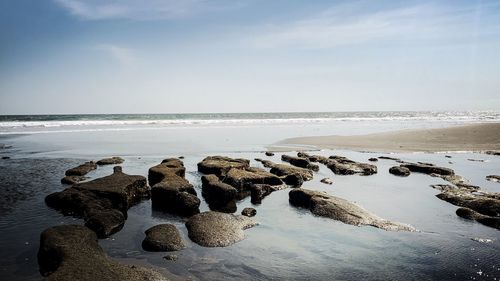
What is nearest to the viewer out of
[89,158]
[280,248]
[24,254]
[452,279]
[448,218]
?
[452,279]

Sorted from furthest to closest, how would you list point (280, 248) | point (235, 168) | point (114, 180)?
point (235, 168)
point (114, 180)
point (280, 248)

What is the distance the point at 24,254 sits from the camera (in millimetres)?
6336

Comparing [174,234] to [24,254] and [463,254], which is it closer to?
[24,254]

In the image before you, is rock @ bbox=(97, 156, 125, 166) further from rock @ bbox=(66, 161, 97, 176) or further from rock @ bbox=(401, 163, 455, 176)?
rock @ bbox=(401, 163, 455, 176)

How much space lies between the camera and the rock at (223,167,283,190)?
11.6m

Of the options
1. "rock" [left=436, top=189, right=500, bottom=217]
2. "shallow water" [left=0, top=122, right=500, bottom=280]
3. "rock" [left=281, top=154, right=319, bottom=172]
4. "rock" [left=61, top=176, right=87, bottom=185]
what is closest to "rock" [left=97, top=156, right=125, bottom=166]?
"rock" [left=61, top=176, right=87, bottom=185]

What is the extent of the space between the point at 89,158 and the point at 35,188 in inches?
260

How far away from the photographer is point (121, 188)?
9.55 m

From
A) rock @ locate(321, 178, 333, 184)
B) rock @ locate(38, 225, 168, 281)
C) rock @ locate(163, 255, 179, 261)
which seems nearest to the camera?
rock @ locate(38, 225, 168, 281)

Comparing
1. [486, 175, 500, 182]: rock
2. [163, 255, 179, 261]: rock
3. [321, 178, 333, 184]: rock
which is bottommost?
[486, 175, 500, 182]: rock

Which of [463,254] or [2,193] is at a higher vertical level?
[2,193]

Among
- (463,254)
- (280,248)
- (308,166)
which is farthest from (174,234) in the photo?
(308,166)

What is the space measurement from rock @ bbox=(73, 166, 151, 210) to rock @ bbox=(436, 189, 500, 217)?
9.53 meters

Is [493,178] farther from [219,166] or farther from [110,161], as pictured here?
[110,161]
